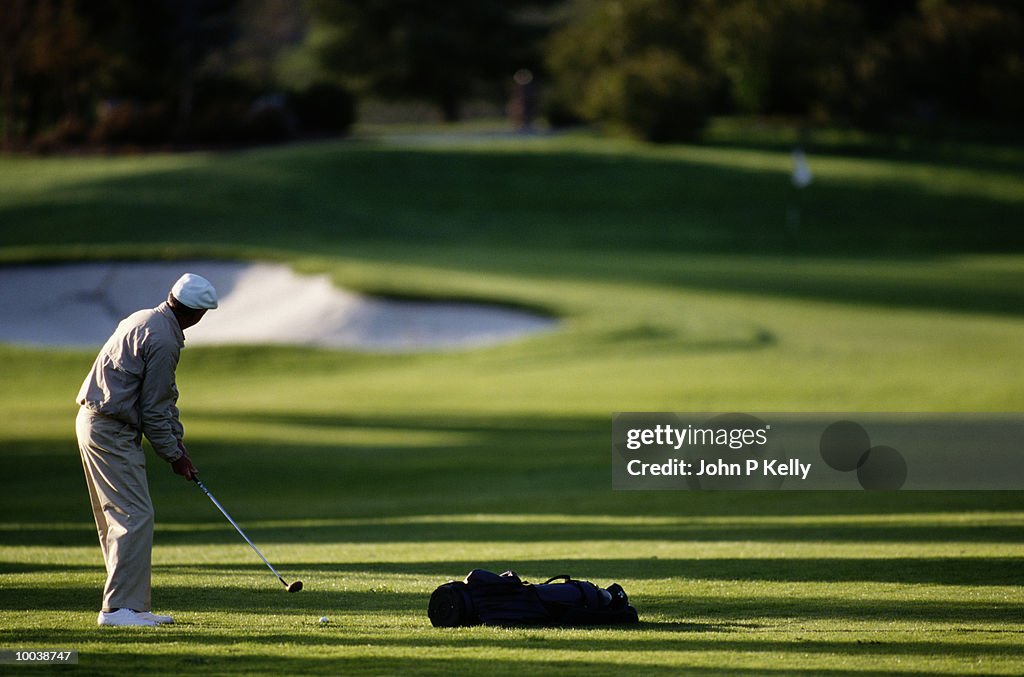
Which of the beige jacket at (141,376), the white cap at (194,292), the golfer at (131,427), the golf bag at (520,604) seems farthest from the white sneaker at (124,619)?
the white cap at (194,292)

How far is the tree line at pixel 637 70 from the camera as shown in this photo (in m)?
64.5

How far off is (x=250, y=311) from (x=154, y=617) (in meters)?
27.9

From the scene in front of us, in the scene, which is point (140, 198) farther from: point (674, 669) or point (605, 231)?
point (674, 669)

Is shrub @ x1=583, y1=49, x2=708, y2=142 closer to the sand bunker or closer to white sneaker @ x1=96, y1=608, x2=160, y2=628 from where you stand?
the sand bunker

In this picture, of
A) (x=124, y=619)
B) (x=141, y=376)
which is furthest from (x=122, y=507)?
(x=141, y=376)

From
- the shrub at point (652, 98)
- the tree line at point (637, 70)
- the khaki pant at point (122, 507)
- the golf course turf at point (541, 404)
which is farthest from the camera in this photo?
the tree line at point (637, 70)

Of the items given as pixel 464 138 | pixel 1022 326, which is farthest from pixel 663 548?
pixel 464 138

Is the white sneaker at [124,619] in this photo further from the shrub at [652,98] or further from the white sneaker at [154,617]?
the shrub at [652,98]

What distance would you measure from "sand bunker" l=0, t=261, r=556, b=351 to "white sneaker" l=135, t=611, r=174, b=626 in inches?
905

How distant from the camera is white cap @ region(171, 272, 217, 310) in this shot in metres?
8.12

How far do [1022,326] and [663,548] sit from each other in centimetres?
2178

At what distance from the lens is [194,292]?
815cm

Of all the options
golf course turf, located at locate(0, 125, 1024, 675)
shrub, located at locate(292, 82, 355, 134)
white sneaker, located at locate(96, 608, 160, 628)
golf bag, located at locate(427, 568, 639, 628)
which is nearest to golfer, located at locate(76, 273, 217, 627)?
Result: white sneaker, located at locate(96, 608, 160, 628)

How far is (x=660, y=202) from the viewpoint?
55781mm
